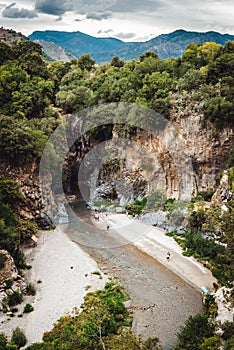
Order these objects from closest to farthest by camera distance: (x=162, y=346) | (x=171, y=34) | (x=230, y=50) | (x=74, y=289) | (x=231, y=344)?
(x=231, y=344) < (x=162, y=346) < (x=74, y=289) < (x=230, y=50) < (x=171, y=34)

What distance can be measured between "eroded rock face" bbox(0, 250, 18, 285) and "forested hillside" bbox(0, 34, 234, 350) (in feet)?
6.37

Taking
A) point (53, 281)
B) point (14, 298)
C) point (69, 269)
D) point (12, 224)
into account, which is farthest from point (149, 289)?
point (12, 224)

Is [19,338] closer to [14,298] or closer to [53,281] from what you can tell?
[14,298]

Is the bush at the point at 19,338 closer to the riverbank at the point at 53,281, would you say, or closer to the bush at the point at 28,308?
the riverbank at the point at 53,281

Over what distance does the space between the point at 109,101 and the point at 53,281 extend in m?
32.9

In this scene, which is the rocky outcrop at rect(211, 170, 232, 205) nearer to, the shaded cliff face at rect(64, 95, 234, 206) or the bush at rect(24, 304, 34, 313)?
the shaded cliff face at rect(64, 95, 234, 206)

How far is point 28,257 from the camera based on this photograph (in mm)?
33812

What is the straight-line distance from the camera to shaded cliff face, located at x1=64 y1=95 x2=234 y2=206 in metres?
43.5

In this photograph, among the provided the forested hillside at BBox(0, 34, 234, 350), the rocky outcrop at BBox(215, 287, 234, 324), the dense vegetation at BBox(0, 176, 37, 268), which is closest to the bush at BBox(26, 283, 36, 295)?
the dense vegetation at BBox(0, 176, 37, 268)

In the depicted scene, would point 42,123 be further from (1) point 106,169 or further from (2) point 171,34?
(2) point 171,34

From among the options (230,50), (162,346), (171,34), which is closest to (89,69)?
(230,50)

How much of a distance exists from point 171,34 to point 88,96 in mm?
128407

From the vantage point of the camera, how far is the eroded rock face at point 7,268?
27.0 metres

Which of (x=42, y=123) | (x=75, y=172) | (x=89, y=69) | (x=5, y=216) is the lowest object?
(x=75, y=172)
